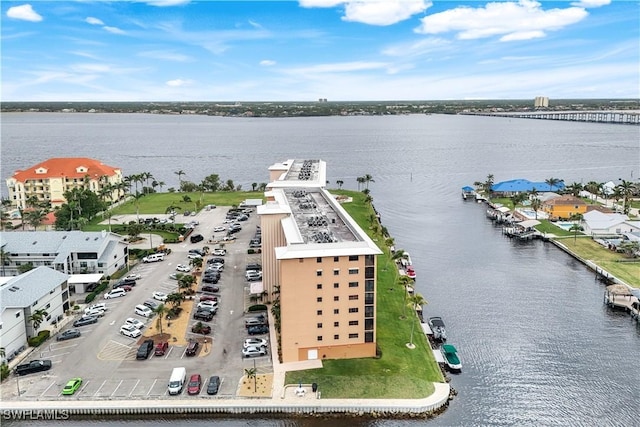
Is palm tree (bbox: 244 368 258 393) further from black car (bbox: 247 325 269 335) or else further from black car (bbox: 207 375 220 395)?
black car (bbox: 247 325 269 335)

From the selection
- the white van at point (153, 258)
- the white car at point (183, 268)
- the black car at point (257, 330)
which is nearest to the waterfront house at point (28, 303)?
the white car at point (183, 268)

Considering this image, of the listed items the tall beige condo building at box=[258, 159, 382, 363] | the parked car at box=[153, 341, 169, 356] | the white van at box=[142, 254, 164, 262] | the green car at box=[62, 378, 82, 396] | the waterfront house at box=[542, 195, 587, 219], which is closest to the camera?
the green car at box=[62, 378, 82, 396]

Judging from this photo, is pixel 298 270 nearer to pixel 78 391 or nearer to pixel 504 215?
pixel 78 391

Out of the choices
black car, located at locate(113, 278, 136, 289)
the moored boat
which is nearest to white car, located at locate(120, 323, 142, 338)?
black car, located at locate(113, 278, 136, 289)

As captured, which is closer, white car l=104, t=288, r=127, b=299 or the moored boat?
the moored boat

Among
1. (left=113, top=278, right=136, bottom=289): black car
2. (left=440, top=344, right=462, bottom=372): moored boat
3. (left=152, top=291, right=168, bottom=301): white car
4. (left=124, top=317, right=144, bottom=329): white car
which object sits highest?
(left=113, top=278, right=136, bottom=289): black car

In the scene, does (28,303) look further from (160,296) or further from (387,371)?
(387,371)
